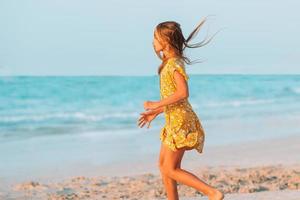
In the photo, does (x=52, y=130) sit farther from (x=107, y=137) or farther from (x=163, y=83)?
(x=163, y=83)

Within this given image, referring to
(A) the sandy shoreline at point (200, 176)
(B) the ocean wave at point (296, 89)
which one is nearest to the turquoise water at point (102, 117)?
(B) the ocean wave at point (296, 89)

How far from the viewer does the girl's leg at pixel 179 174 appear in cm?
511

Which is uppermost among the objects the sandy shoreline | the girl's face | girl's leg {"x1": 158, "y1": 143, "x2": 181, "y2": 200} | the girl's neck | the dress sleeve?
the girl's face

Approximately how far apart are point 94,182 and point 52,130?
21.8ft

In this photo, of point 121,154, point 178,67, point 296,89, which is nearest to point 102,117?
point 121,154

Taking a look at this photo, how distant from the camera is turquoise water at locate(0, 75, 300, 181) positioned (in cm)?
1105

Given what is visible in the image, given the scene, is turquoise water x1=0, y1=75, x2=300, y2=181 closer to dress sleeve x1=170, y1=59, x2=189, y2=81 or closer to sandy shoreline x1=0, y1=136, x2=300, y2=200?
sandy shoreline x1=0, y1=136, x2=300, y2=200

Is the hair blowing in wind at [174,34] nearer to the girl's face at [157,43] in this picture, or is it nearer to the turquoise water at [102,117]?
the girl's face at [157,43]

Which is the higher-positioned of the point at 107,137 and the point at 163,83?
the point at 107,137

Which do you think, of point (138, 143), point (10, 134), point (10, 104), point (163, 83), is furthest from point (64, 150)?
point (10, 104)

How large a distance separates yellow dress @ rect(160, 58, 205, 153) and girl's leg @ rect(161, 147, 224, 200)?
0.18 feet

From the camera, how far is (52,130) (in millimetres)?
15125

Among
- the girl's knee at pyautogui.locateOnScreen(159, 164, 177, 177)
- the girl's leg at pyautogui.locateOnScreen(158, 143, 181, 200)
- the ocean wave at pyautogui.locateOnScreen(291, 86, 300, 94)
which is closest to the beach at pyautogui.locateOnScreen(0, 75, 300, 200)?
the girl's leg at pyautogui.locateOnScreen(158, 143, 181, 200)

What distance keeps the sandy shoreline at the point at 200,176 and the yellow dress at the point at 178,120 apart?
1.50m
